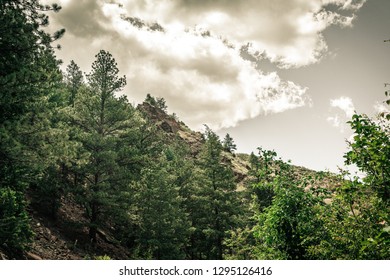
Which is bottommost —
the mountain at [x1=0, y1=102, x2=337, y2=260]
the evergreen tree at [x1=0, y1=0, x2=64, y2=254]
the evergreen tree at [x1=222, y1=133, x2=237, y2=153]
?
the mountain at [x1=0, y1=102, x2=337, y2=260]

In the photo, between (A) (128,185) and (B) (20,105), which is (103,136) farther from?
(B) (20,105)

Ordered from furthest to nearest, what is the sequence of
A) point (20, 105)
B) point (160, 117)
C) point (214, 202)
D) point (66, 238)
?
point (160, 117)
point (214, 202)
point (66, 238)
point (20, 105)

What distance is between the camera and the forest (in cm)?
636

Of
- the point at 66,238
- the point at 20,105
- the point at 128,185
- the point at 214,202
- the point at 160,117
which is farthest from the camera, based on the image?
the point at 160,117

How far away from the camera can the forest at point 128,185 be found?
6.36m

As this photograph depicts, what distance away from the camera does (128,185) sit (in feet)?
67.4

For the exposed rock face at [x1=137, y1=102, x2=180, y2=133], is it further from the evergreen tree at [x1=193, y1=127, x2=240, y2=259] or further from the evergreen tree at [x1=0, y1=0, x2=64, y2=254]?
the evergreen tree at [x1=0, y1=0, x2=64, y2=254]

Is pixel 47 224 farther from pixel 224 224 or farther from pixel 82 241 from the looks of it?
pixel 224 224

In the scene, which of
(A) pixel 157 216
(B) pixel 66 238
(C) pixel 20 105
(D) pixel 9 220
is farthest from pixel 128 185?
(C) pixel 20 105

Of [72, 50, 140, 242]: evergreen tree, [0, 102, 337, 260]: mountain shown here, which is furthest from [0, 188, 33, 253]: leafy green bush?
[72, 50, 140, 242]: evergreen tree

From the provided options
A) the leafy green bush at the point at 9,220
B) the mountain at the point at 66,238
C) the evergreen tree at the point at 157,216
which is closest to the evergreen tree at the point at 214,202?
the evergreen tree at the point at 157,216

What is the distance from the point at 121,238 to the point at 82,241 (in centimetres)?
475

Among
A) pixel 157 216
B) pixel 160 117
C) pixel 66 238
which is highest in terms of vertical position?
pixel 160 117
